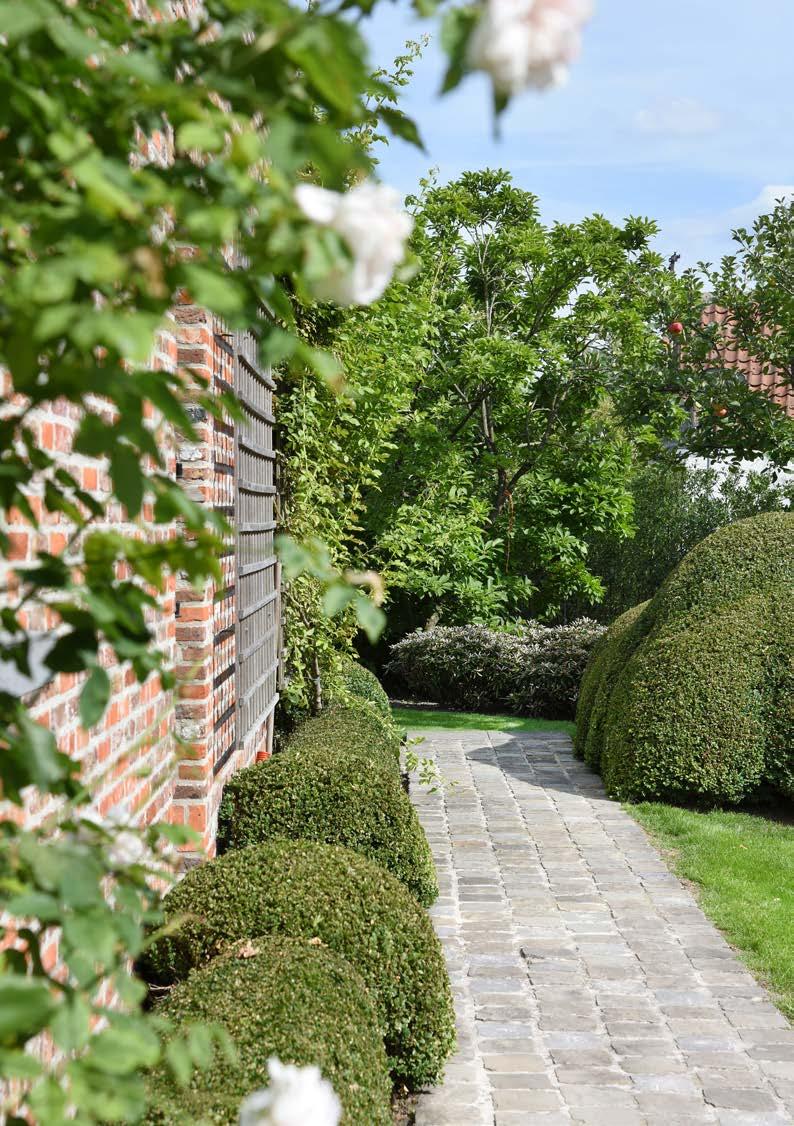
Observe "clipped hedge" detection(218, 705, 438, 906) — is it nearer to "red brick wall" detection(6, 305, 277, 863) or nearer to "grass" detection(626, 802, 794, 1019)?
"red brick wall" detection(6, 305, 277, 863)

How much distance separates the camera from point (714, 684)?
8469 millimetres

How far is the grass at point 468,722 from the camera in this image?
1284 cm

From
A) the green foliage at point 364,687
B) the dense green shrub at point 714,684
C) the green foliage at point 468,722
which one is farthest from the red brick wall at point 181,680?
the green foliage at point 468,722

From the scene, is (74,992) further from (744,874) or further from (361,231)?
(744,874)

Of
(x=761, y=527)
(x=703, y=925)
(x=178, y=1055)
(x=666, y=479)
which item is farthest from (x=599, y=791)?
(x=666, y=479)

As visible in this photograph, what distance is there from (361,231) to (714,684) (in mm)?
7794

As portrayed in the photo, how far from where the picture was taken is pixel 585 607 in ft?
57.6

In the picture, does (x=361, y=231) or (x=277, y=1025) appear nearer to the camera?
(x=361, y=231)

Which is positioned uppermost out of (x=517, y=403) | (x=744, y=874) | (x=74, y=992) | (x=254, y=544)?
(x=517, y=403)

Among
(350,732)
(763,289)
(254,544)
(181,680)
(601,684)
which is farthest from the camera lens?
(763,289)

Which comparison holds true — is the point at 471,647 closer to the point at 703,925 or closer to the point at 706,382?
the point at 706,382

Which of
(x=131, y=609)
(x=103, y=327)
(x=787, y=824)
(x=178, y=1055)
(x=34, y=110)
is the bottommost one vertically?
(x=787, y=824)

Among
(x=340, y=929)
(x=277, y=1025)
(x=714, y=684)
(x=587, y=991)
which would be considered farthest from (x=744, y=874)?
(x=277, y=1025)

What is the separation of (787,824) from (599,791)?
143 centimetres
